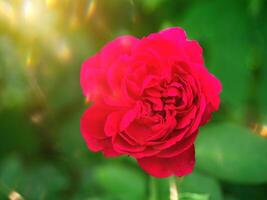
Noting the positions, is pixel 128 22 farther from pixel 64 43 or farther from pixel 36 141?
pixel 36 141

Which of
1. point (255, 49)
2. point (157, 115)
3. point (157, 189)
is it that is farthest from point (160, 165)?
point (255, 49)

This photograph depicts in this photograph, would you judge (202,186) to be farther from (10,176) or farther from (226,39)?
(10,176)

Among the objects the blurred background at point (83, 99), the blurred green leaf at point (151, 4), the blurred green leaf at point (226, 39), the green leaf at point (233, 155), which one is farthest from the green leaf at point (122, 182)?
the blurred green leaf at point (151, 4)

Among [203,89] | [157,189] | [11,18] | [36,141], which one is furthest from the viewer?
[36,141]

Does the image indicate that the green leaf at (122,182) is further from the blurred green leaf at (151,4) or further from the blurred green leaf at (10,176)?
the blurred green leaf at (151,4)

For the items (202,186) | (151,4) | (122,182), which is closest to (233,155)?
(202,186)

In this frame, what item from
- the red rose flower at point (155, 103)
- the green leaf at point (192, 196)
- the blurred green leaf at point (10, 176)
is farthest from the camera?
the blurred green leaf at point (10, 176)
